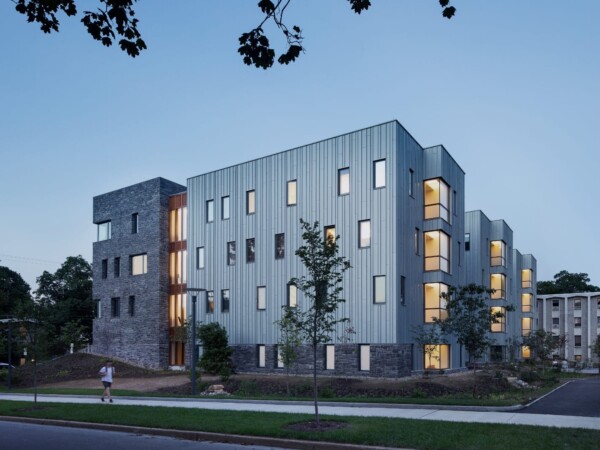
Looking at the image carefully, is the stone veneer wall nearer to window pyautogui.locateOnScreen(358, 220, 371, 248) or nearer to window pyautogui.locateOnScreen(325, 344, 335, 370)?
window pyautogui.locateOnScreen(325, 344, 335, 370)

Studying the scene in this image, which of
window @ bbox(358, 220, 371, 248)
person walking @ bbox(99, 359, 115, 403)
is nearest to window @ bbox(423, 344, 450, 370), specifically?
window @ bbox(358, 220, 371, 248)

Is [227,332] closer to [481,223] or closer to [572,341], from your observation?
[481,223]

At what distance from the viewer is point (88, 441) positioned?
12891mm

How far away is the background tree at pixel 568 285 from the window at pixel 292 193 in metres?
103

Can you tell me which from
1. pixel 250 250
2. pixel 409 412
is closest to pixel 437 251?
pixel 250 250

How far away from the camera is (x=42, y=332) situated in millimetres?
23672

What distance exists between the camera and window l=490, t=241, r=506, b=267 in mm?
55375

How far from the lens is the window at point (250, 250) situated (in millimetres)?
35406

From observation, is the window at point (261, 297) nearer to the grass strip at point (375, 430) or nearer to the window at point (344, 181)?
the window at point (344, 181)

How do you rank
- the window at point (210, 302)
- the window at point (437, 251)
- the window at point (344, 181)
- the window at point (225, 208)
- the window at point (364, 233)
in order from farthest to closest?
1. the window at point (225, 208)
2. the window at point (210, 302)
3. the window at point (437, 251)
4. the window at point (344, 181)
5. the window at point (364, 233)

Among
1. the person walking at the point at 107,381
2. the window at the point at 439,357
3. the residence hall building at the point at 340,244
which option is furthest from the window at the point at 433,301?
the person walking at the point at 107,381

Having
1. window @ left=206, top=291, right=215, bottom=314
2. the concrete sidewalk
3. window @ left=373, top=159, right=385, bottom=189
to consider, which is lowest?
the concrete sidewalk

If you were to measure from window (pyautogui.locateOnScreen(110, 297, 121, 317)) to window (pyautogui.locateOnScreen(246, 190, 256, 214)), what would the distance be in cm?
1534

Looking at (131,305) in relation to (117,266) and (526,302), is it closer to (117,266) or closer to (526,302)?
(117,266)
